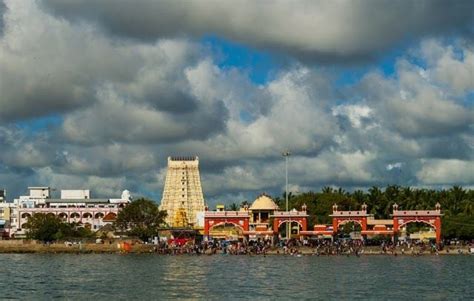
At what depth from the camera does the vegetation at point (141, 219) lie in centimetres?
13300

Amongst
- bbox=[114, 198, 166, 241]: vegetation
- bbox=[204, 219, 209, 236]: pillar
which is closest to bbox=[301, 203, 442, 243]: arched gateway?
bbox=[204, 219, 209, 236]: pillar

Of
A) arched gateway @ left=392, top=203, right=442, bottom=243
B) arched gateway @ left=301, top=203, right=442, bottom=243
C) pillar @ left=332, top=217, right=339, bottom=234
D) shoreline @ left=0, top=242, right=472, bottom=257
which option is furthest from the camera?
pillar @ left=332, top=217, right=339, bottom=234

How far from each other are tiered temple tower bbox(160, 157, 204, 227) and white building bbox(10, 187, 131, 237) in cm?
1034

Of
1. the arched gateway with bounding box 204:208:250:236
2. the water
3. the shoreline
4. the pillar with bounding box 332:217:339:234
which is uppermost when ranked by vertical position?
the arched gateway with bounding box 204:208:250:236

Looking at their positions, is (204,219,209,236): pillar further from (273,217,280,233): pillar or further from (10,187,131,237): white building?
(10,187,131,237): white building

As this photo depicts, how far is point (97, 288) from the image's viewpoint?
66.8m

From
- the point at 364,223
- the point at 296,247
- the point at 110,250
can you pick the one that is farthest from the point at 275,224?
the point at 110,250

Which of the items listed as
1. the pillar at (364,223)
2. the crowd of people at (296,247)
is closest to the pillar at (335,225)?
the crowd of people at (296,247)

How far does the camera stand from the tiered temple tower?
180 m

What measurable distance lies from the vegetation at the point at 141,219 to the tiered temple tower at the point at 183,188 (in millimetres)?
44259

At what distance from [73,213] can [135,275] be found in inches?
3725

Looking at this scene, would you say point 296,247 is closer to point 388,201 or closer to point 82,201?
point 388,201

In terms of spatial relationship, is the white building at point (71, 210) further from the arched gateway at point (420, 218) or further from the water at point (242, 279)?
the water at point (242, 279)

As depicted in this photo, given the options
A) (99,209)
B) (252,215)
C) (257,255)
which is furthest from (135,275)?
(99,209)
